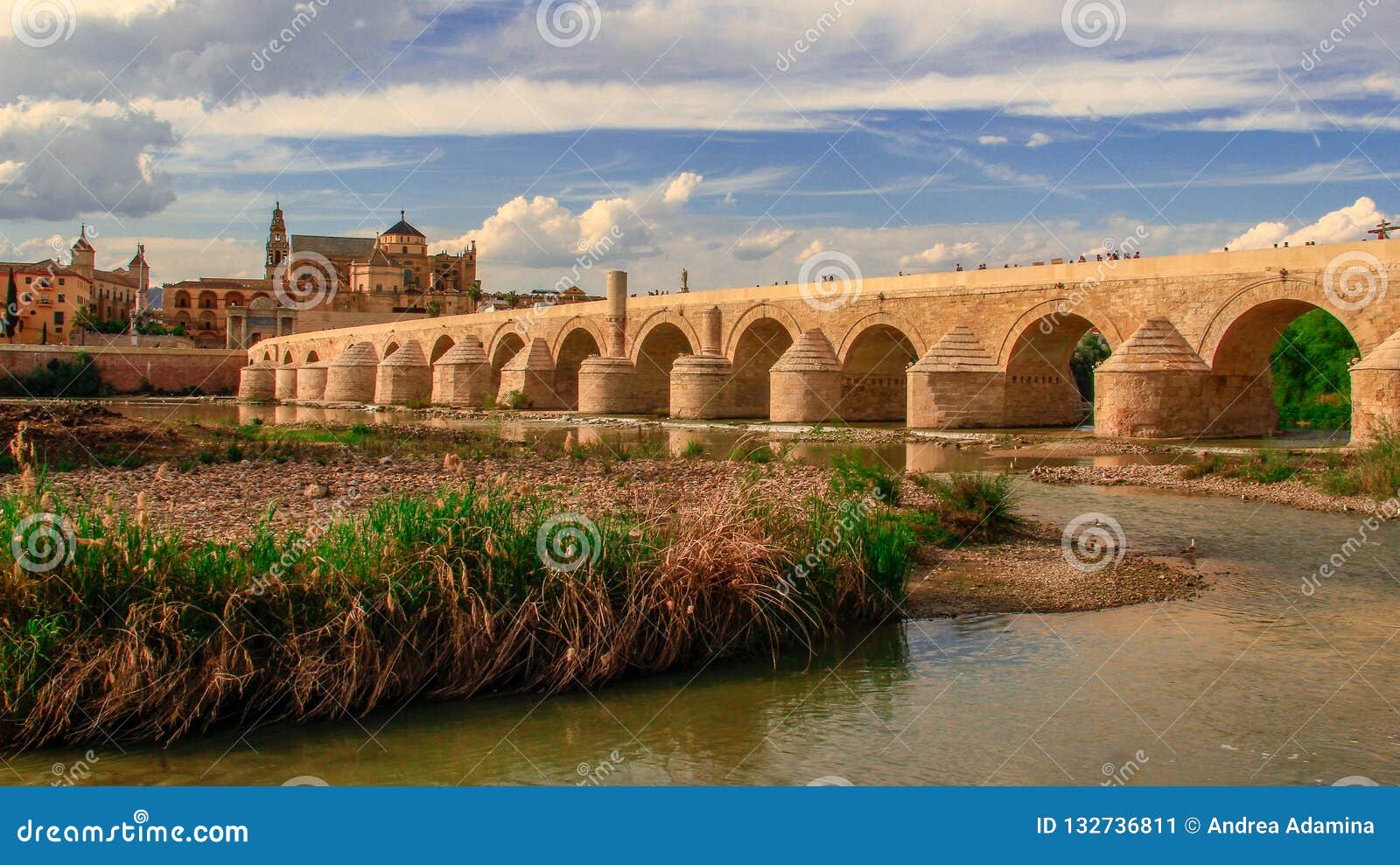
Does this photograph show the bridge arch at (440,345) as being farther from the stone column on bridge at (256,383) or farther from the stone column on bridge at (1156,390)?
the stone column on bridge at (1156,390)

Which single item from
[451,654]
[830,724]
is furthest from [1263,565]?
[451,654]

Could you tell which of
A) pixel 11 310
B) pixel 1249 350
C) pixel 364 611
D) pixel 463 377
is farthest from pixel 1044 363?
pixel 11 310

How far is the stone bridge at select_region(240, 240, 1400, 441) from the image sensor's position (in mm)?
16312

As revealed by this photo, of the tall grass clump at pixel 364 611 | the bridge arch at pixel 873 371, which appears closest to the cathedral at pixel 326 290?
the bridge arch at pixel 873 371

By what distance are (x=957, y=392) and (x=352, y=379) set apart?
2708cm

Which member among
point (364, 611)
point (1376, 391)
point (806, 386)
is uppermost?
point (806, 386)

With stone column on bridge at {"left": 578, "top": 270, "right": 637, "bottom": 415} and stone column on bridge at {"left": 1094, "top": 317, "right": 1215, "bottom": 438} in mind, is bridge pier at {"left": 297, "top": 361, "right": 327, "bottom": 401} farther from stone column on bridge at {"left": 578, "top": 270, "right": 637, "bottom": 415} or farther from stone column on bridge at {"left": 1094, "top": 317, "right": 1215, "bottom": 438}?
stone column on bridge at {"left": 1094, "top": 317, "right": 1215, "bottom": 438}

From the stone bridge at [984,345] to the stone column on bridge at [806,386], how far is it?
4 cm

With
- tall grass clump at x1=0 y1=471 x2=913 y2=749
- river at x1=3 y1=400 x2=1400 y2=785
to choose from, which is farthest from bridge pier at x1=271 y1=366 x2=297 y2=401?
river at x1=3 y1=400 x2=1400 y2=785

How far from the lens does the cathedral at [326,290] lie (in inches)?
2672

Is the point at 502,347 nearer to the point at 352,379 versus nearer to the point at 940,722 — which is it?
the point at 352,379

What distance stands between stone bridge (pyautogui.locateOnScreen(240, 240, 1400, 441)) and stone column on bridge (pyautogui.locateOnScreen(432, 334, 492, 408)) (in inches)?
3.8

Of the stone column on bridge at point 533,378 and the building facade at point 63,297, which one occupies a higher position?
the building facade at point 63,297

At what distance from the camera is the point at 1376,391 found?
14.1 meters
